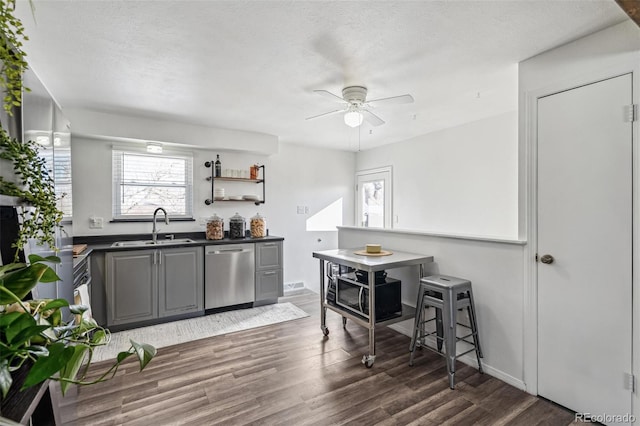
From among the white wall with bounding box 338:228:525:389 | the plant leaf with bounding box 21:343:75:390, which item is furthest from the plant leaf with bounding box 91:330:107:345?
the white wall with bounding box 338:228:525:389

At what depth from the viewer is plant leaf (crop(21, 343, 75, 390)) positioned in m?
0.51

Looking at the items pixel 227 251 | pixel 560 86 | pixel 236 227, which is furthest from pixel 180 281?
pixel 560 86

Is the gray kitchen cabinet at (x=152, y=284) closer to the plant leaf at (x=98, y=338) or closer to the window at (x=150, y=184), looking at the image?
the window at (x=150, y=184)

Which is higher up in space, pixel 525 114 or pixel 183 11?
pixel 183 11

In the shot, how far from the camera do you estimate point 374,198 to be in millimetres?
5719

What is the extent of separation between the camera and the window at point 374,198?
17.8 feet

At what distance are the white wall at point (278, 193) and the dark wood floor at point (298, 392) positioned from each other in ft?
6.47

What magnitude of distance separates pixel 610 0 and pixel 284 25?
1.81m

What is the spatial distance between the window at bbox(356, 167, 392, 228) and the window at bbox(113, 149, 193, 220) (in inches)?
120

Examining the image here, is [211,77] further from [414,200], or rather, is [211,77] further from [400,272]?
[414,200]

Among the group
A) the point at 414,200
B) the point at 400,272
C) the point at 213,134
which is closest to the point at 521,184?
the point at 400,272

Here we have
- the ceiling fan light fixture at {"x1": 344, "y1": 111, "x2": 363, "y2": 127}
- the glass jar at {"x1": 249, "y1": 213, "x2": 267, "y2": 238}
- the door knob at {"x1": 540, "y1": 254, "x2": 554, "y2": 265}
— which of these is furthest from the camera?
the glass jar at {"x1": 249, "y1": 213, "x2": 267, "y2": 238}

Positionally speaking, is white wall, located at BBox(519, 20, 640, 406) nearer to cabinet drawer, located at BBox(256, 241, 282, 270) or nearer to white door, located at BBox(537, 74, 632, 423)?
white door, located at BBox(537, 74, 632, 423)

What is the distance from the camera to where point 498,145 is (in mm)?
3748
